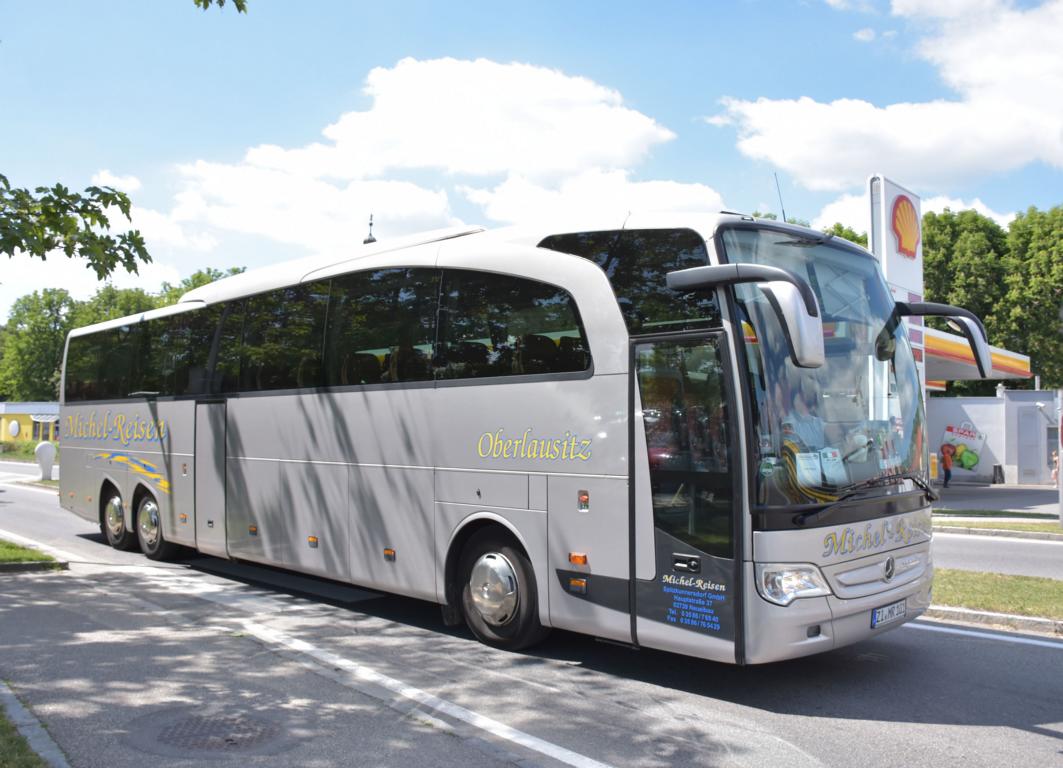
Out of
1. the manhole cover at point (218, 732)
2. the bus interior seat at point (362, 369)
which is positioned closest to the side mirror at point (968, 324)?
the bus interior seat at point (362, 369)

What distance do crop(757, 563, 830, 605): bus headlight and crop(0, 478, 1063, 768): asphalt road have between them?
0.79 m

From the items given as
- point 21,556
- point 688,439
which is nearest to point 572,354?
point 688,439

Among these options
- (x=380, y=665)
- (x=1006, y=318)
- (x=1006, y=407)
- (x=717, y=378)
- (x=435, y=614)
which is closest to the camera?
(x=717, y=378)

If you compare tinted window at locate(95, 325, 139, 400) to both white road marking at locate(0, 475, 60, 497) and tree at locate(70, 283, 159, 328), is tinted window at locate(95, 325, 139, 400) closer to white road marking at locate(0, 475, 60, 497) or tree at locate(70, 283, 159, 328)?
white road marking at locate(0, 475, 60, 497)

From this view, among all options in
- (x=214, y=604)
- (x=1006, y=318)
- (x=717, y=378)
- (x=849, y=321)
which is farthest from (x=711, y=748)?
(x=1006, y=318)

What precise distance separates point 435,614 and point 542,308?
3700 mm

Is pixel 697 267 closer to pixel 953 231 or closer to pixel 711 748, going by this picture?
pixel 711 748

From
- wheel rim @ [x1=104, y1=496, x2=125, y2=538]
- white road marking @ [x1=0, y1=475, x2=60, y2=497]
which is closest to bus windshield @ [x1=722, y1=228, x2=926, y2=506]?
wheel rim @ [x1=104, y1=496, x2=125, y2=538]

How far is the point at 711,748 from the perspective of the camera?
17.0ft

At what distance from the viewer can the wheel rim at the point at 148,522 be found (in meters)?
12.7

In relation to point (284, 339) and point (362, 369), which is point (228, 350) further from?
point (362, 369)

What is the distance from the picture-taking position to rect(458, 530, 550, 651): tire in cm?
721

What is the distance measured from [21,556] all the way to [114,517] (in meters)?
2.27

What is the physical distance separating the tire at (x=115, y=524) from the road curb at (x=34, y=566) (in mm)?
1955
